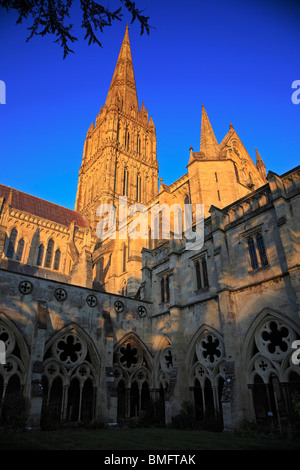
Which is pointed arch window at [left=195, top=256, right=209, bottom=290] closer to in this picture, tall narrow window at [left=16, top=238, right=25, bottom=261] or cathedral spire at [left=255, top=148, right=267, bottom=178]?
cathedral spire at [left=255, top=148, right=267, bottom=178]

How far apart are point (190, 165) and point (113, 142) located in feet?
106

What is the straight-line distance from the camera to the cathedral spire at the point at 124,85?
60094mm

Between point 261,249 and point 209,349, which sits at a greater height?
point 261,249

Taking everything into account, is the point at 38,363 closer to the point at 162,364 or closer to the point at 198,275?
the point at 162,364

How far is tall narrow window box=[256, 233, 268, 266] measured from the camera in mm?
13167

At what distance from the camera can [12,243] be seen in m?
31.2

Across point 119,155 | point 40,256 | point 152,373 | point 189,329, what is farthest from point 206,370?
point 119,155

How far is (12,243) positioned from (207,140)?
22838 millimetres

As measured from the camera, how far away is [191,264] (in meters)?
16.8

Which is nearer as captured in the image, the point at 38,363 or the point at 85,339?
the point at 38,363

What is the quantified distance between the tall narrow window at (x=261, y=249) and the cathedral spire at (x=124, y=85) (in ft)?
170
